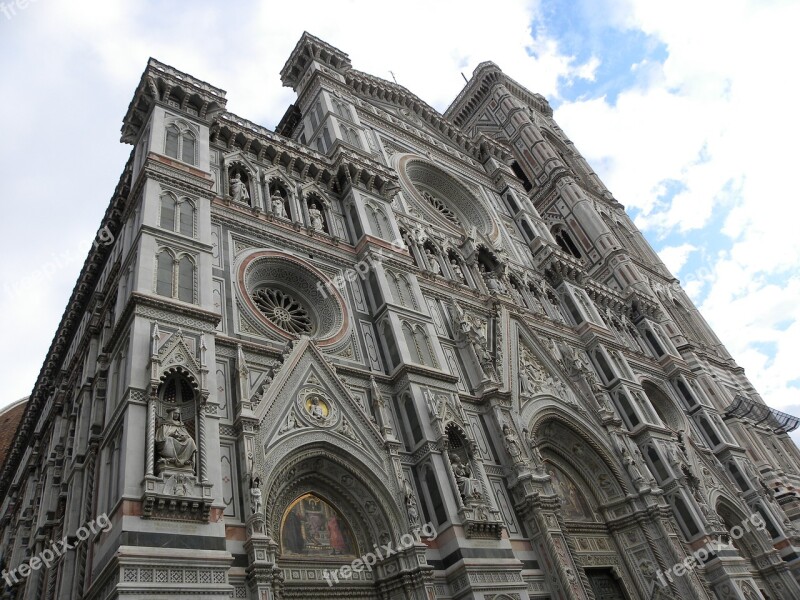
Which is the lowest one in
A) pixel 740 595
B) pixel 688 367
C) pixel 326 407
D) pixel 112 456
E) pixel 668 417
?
pixel 740 595

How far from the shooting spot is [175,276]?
13.4m

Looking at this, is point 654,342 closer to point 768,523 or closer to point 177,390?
point 768,523

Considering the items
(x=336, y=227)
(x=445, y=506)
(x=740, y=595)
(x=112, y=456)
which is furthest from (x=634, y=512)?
(x=112, y=456)

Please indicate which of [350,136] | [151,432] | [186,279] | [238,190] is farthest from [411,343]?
[350,136]

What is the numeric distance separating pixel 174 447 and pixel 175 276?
14.5 feet

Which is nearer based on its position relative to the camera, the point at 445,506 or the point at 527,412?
the point at 445,506

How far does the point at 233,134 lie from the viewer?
63.1 ft

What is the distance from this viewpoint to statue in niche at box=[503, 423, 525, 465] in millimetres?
16422

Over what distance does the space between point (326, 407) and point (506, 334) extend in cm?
904

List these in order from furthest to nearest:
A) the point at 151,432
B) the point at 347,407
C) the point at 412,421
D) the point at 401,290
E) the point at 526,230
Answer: the point at 526,230 → the point at 401,290 → the point at 412,421 → the point at 347,407 → the point at 151,432

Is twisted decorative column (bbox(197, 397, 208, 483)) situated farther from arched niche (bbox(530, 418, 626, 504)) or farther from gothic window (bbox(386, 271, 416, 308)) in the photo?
arched niche (bbox(530, 418, 626, 504))

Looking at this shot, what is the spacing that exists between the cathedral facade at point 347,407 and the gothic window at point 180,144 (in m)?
0.12

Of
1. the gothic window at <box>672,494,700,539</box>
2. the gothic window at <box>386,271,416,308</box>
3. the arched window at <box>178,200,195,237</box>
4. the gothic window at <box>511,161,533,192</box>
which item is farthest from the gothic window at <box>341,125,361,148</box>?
the gothic window at <box>511,161,533,192</box>

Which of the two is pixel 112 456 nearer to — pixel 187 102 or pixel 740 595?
pixel 187 102
